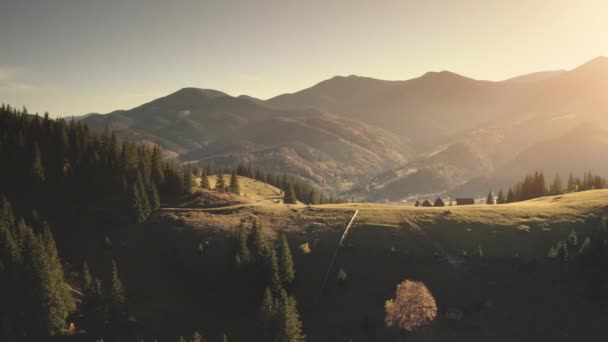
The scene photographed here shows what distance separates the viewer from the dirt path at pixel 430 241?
85.9m

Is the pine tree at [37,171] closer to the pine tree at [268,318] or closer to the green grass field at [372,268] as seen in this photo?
the green grass field at [372,268]

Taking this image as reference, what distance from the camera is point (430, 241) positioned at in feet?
304

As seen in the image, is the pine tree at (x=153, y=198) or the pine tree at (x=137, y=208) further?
the pine tree at (x=153, y=198)

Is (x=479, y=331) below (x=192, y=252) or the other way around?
below

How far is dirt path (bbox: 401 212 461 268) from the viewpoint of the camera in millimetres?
85875

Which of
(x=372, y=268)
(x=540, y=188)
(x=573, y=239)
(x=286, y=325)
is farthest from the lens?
(x=540, y=188)

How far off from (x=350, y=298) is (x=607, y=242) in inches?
2289

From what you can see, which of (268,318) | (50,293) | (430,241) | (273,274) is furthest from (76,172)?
(430,241)

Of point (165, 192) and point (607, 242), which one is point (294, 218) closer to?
point (165, 192)

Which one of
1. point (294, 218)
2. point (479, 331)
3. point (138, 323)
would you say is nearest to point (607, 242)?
point (479, 331)

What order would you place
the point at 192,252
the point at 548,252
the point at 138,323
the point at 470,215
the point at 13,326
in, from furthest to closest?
the point at 470,215 → the point at 192,252 → the point at 548,252 → the point at 138,323 → the point at 13,326

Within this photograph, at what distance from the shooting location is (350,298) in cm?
7819

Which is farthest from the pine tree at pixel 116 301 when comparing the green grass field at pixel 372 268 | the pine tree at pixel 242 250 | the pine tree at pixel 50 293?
the pine tree at pixel 242 250

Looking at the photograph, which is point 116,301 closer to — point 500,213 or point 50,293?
point 50,293
